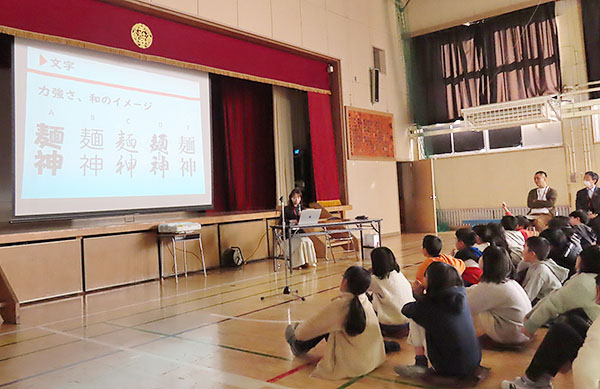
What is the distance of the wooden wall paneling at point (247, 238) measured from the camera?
21.1 ft

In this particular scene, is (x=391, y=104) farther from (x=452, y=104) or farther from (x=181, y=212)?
(x=181, y=212)

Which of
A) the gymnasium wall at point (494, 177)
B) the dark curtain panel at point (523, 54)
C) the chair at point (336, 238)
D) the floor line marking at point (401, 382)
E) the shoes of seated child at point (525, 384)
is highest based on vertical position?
the dark curtain panel at point (523, 54)

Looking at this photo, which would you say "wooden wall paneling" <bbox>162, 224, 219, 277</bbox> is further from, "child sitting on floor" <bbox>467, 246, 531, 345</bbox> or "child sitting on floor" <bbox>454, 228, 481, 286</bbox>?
"child sitting on floor" <bbox>467, 246, 531, 345</bbox>

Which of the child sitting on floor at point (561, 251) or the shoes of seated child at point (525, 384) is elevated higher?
the child sitting on floor at point (561, 251)

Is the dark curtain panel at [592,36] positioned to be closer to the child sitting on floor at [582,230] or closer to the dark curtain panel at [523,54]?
the dark curtain panel at [523,54]

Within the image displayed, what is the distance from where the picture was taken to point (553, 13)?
8.78m

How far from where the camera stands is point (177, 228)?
532cm

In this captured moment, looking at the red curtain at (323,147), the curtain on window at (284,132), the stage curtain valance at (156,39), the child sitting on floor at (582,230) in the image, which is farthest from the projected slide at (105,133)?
the child sitting on floor at (582,230)

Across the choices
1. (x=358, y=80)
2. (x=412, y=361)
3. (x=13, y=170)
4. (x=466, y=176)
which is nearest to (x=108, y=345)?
(x=412, y=361)

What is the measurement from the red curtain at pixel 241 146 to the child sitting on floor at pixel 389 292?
524cm

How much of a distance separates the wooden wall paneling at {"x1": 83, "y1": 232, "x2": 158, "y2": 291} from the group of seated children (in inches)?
126

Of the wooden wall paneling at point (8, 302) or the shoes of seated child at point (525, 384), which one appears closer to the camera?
the shoes of seated child at point (525, 384)

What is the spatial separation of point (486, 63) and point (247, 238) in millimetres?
6512

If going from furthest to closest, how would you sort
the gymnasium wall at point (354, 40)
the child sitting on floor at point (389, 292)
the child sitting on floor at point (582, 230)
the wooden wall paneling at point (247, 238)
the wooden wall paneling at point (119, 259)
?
the gymnasium wall at point (354, 40)
the wooden wall paneling at point (247, 238)
the wooden wall paneling at point (119, 259)
the child sitting on floor at point (582, 230)
the child sitting on floor at point (389, 292)
